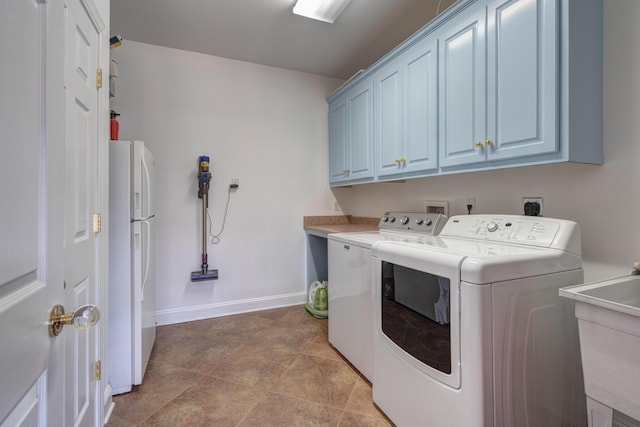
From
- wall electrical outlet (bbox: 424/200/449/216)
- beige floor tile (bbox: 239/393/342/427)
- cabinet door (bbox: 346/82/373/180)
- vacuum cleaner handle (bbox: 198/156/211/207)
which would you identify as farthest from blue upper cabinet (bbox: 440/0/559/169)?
vacuum cleaner handle (bbox: 198/156/211/207)

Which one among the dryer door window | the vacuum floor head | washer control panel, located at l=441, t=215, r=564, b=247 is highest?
washer control panel, located at l=441, t=215, r=564, b=247

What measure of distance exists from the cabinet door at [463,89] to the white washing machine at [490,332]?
485mm

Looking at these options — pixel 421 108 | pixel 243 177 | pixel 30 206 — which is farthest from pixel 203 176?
pixel 30 206

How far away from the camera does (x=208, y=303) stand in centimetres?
296

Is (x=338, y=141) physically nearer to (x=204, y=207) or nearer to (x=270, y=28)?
(x=270, y=28)

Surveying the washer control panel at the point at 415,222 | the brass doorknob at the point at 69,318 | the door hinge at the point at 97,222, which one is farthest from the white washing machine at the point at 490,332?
the door hinge at the point at 97,222

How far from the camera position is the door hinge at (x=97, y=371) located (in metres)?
1.39

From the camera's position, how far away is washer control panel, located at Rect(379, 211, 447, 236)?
1979mm

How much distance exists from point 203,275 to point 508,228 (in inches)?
98.1

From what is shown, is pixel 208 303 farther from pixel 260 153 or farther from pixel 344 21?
pixel 344 21

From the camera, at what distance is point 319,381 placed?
6.26 feet

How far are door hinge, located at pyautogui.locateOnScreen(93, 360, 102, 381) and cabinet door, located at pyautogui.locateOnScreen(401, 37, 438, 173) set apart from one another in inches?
82.3

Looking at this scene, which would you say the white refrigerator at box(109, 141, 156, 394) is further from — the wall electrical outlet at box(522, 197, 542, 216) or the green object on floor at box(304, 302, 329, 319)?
the wall electrical outlet at box(522, 197, 542, 216)

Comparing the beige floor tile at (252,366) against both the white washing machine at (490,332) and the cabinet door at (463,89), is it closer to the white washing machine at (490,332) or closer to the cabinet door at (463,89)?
the white washing machine at (490,332)
